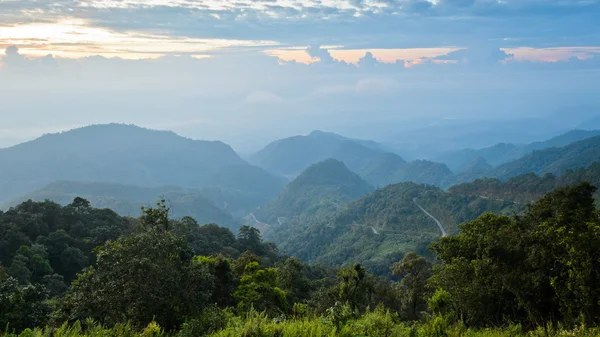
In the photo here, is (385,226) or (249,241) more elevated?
(249,241)

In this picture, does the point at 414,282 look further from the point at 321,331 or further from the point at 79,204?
the point at 79,204

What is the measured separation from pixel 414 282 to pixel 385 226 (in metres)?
92.8

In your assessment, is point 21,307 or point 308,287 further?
point 308,287

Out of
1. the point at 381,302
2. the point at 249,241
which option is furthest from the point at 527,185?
the point at 381,302

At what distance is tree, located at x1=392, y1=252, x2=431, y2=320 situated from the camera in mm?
30047

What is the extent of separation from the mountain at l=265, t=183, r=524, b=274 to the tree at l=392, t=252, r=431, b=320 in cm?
4947

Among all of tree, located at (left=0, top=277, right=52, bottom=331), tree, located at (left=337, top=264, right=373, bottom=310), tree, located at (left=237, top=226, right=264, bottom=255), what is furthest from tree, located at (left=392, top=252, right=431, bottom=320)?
tree, located at (left=237, top=226, right=264, bottom=255)

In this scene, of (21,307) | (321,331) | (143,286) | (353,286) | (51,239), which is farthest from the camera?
(51,239)

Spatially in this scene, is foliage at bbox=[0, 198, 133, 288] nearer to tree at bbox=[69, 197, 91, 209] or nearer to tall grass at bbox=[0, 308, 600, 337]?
tree at bbox=[69, 197, 91, 209]

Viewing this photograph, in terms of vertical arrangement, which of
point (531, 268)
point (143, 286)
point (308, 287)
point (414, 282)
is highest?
point (143, 286)

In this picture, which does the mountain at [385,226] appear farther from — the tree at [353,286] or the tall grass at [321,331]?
the tall grass at [321,331]

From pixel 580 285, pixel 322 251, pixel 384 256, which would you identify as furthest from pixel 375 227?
pixel 580 285

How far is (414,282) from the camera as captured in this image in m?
31.0

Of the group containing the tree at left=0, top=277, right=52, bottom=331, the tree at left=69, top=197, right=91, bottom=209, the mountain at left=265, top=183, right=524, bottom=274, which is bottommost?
the mountain at left=265, top=183, right=524, bottom=274
